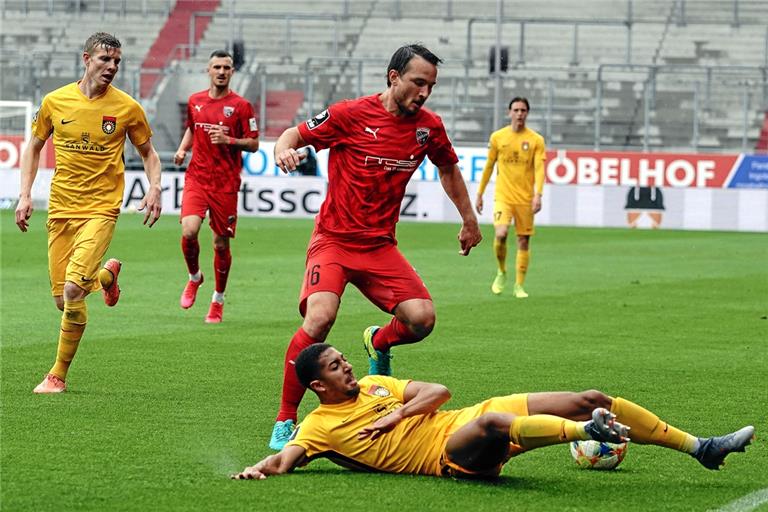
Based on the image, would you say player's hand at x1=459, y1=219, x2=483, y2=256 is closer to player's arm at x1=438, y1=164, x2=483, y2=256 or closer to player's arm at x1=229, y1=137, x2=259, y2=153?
player's arm at x1=438, y1=164, x2=483, y2=256

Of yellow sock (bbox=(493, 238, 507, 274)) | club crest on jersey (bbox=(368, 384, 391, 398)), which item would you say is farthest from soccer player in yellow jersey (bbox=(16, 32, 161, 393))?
yellow sock (bbox=(493, 238, 507, 274))

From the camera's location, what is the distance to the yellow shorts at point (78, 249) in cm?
973

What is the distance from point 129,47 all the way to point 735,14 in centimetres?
1693

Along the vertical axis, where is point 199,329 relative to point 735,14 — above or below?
below

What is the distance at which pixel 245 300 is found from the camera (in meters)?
16.5

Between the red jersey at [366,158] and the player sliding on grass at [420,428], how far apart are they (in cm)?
148

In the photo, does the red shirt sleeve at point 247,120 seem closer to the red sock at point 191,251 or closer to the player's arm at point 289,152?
the red sock at point 191,251

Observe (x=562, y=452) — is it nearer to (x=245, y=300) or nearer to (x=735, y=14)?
(x=245, y=300)

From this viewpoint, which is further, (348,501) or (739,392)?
(739,392)

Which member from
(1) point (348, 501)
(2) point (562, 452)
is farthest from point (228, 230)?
(1) point (348, 501)

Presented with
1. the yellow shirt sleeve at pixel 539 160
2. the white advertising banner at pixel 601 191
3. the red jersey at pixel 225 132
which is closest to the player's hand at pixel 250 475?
the red jersey at pixel 225 132

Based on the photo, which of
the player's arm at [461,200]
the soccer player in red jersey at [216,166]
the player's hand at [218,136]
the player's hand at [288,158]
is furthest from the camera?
the soccer player in red jersey at [216,166]

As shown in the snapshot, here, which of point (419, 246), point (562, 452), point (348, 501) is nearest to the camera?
point (348, 501)

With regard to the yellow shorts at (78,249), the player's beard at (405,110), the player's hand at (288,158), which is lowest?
the yellow shorts at (78,249)
